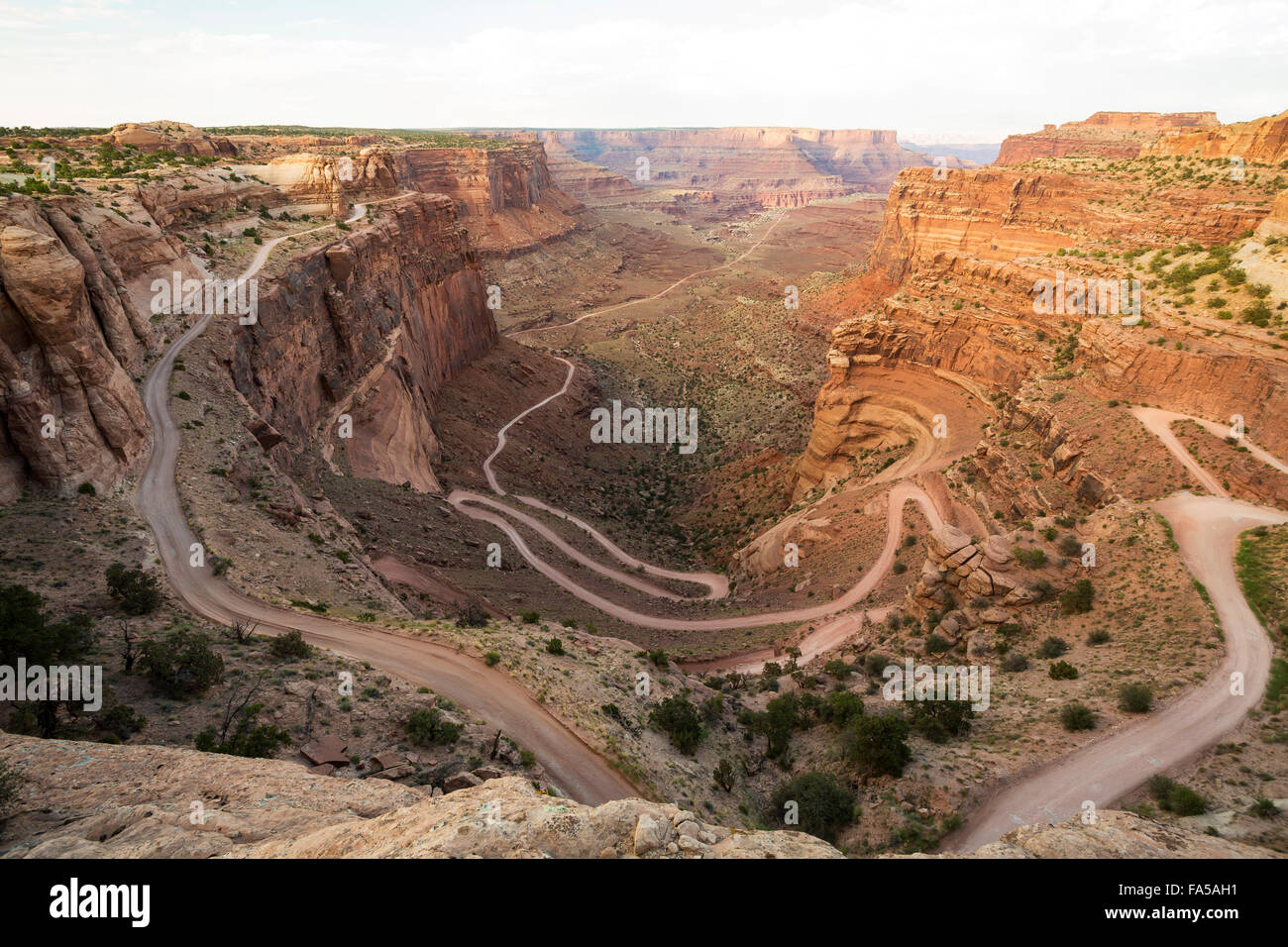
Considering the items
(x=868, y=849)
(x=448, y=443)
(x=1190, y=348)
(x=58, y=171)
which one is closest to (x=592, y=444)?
(x=448, y=443)

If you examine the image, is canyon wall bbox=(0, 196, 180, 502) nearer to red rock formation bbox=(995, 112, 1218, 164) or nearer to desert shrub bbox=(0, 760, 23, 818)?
desert shrub bbox=(0, 760, 23, 818)

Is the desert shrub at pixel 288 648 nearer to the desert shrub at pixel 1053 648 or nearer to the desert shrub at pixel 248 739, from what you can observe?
the desert shrub at pixel 248 739

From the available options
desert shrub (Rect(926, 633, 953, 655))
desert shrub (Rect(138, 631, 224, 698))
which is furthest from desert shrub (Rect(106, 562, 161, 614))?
desert shrub (Rect(926, 633, 953, 655))

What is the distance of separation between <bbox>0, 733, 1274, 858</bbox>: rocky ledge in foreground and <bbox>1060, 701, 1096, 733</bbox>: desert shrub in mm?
5740

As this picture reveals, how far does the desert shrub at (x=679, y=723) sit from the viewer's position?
65.8ft

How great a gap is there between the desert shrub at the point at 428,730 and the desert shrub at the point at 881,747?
11.6 metres

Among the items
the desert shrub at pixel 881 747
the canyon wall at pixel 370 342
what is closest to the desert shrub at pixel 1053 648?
the desert shrub at pixel 881 747

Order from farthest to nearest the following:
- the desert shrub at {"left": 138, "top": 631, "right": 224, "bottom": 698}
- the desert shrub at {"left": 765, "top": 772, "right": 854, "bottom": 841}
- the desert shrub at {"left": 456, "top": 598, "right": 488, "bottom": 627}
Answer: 1. the desert shrub at {"left": 456, "top": 598, "right": 488, "bottom": 627}
2. the desert shrub at {"left": 765, "top": 772, "right": 854, "bottom": 841}
3. the desert shrub at {"left": 138, "top": 631, "right": 224, "bottom": 698}

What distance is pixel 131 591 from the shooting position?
1841 centimetres

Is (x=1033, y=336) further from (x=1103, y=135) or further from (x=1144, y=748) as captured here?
(x=1103, y=135)

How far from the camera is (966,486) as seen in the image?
3362cm

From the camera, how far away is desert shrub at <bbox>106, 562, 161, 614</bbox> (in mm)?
18312

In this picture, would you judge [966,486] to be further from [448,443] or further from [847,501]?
[448,443]

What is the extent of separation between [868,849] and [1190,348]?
29300mm
